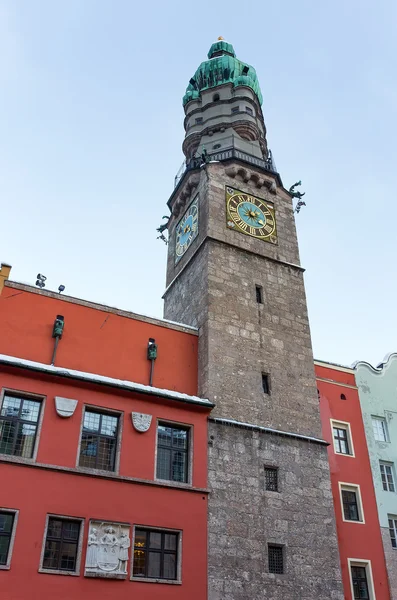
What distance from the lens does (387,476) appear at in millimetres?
23781

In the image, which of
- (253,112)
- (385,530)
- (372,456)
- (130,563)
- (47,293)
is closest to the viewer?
(130,563)

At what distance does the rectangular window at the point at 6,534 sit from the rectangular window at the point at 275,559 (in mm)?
8040

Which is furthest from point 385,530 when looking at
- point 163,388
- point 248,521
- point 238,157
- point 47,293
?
point 238,157

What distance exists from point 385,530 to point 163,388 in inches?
400

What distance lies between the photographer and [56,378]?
17922mm

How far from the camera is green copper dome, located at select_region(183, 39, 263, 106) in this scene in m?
34.8

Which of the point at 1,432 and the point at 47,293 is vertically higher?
the point at 47,293

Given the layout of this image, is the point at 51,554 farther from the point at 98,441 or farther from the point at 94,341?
the point at 94,341

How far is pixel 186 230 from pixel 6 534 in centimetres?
1646

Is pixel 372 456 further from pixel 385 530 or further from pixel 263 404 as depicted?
pixel 263 404

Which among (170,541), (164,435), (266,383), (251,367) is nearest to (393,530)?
(266,383)

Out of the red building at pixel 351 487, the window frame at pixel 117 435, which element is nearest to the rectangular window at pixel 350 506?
the red building at pixel 351 487

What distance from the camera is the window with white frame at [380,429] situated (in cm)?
2461

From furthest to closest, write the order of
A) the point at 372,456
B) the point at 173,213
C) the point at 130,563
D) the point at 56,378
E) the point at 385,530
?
the point at 173,213 < the point at 372,456 < the point at 385,530 < the point at 56,378 < the point at 130,563
